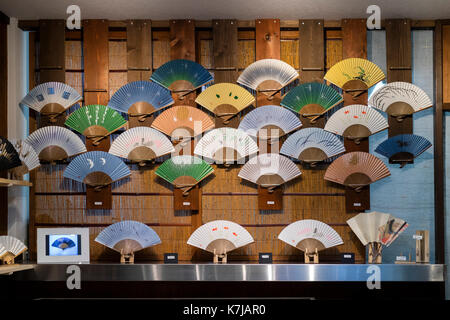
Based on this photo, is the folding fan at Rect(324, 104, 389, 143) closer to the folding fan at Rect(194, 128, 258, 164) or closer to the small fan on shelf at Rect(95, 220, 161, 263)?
the folding fan at Rect(194, 128, 258, 164)

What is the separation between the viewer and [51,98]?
4.20m

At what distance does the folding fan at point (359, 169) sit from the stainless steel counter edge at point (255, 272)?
0.77 metres

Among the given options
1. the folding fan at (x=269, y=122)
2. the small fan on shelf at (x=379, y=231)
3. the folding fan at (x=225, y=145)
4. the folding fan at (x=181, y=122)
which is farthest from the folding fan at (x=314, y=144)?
the folding fan at (x=181, y=122)

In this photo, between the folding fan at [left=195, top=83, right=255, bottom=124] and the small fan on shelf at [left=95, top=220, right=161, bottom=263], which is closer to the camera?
the small fan on shelf at [left=95, top=220, right=161, bottom=263]

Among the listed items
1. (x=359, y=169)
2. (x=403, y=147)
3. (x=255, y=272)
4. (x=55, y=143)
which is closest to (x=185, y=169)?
(x=255, y=272)

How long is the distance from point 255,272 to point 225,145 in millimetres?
1179

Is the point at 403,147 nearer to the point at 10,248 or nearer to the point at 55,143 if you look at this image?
the point at 55,143

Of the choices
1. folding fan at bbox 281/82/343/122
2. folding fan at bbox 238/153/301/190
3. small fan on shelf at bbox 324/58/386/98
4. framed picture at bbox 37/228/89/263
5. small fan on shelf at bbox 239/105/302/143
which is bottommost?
framed picture at bbox 37/228/89/263

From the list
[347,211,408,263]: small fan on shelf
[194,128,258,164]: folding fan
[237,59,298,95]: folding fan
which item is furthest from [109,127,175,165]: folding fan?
[347,211,408,263]: small fan on shelf

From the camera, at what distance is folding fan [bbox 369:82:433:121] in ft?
13.5

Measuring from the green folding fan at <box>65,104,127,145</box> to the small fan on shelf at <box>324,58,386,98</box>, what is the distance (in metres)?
2.02

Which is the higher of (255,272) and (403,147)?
(403,147)

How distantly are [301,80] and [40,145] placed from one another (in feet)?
8.38

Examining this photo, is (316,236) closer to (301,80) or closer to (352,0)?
(301,80)
